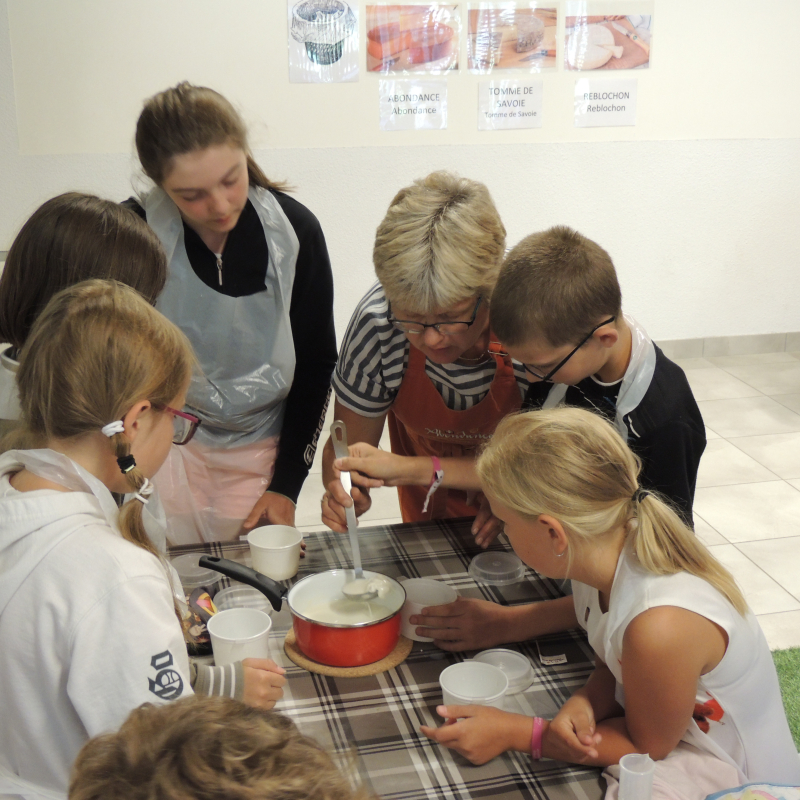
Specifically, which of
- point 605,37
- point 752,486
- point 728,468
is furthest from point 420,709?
point 605,37

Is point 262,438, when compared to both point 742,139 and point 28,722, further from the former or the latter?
point 742,139

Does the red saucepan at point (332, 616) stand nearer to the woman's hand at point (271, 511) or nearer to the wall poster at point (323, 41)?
the woman's hand at point (271, 511)

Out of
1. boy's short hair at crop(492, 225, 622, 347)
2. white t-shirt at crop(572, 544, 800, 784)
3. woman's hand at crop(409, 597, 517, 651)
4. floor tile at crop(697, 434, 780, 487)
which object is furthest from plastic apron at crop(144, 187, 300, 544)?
floor tile at crop(697, 434, 780, 487)

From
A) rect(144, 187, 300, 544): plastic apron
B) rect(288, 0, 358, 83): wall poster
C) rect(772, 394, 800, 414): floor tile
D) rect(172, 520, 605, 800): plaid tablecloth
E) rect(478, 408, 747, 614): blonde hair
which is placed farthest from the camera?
rect(772, 394, 800, 414): floor tile

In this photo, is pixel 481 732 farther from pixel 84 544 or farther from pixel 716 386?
pixel 716 386

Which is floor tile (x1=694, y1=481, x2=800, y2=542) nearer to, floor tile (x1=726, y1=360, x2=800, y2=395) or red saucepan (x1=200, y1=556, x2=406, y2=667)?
floor tile (x1=726, y1=360, x2=800, y2=395)

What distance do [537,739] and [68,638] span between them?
57 cm

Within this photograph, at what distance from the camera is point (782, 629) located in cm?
255

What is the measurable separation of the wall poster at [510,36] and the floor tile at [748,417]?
73.7 inches

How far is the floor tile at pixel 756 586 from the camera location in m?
2.66

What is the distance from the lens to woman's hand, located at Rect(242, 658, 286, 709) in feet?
3.62

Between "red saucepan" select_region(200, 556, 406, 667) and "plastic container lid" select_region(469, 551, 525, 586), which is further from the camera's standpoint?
"plastic container lid" select_region(469, 551, 525, 586)

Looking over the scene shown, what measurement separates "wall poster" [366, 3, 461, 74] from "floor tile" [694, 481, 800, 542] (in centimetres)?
225

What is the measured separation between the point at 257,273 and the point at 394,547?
0.69 metres
